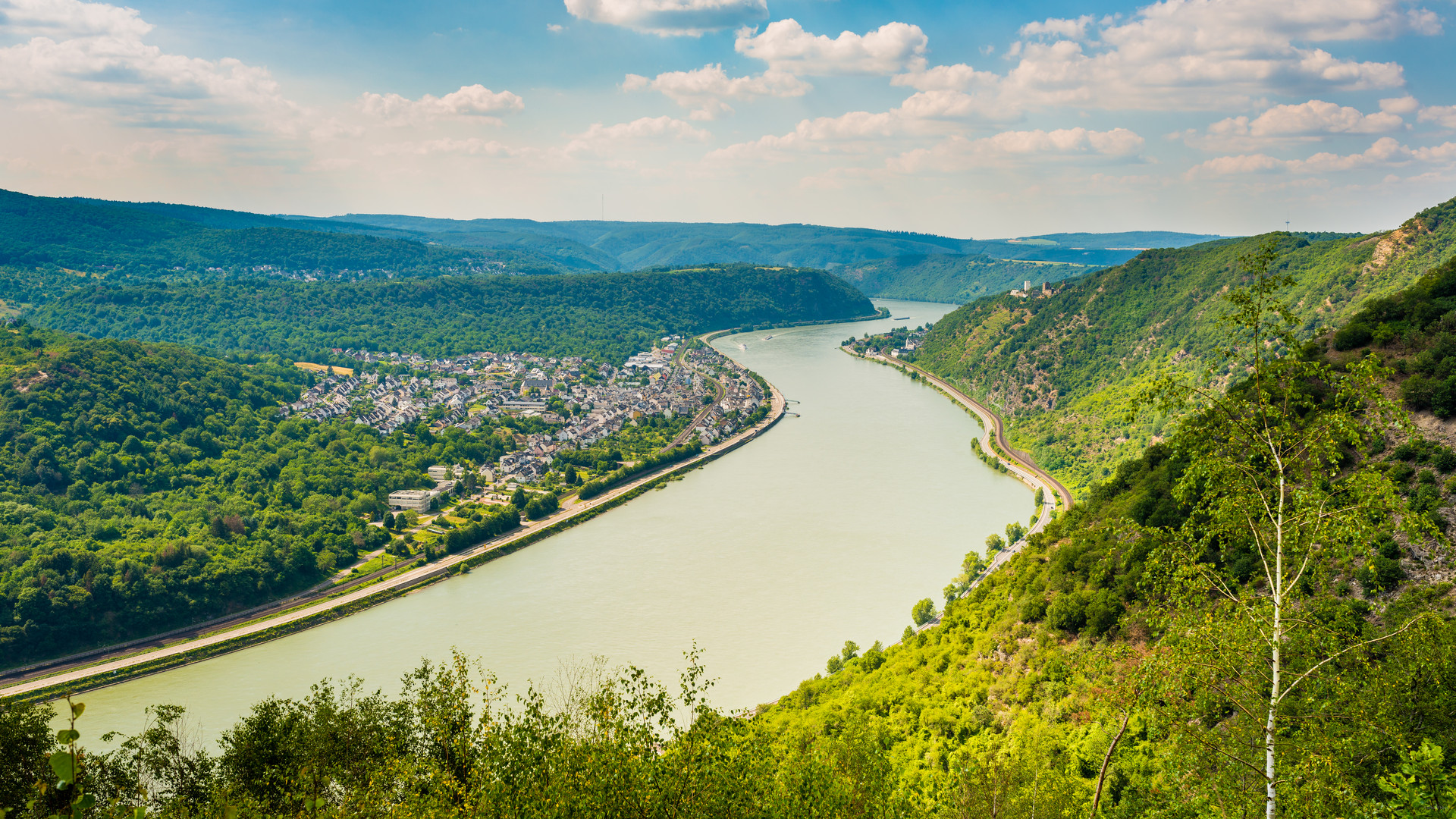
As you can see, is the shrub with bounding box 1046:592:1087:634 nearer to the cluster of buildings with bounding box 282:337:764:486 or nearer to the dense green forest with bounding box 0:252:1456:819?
the dense green forest with bounding box 0:252:1456:819

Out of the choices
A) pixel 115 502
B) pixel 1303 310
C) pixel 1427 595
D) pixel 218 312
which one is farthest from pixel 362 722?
pixel 218 312

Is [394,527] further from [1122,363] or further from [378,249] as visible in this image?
[378,249]

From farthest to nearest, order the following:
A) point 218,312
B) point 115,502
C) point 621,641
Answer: point 218,312 → point 115,502 → point 621,641

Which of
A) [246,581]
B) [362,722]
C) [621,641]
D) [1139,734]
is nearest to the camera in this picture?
[1139,734]

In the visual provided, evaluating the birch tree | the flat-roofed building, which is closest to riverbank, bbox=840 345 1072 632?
the birch tree

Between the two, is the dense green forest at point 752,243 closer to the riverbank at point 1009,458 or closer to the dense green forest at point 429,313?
the dense green forest at point 429,313

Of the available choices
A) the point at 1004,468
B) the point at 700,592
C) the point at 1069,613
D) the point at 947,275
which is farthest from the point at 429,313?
the point at 947,275

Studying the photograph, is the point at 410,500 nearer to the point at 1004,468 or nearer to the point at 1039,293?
the point at 1004,468

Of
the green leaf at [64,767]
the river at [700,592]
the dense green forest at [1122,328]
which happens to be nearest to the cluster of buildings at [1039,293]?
the dense green forest at [1122,328]
